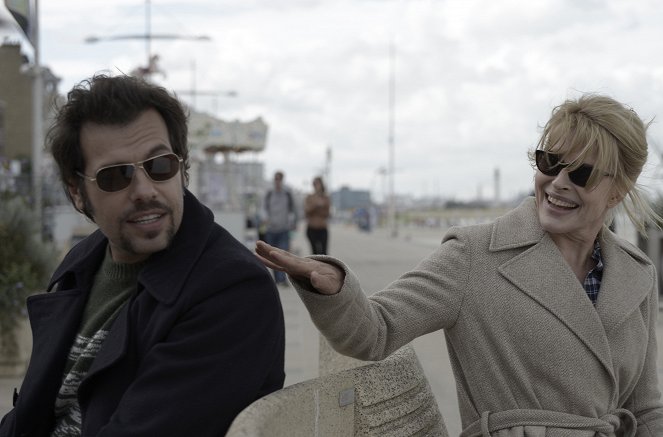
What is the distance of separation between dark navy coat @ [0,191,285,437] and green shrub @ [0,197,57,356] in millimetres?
3860

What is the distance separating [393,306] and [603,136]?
2.42ft

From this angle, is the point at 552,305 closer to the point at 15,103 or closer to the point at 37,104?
the point at 37,104

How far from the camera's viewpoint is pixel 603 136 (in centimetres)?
240

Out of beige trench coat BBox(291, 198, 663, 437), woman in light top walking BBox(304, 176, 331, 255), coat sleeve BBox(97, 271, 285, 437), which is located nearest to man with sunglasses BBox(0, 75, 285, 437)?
coat sleeve BBox(97, 271, 285, 437)

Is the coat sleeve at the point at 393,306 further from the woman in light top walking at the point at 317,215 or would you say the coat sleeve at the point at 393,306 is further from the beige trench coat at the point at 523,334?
the woman in light top walking at the point at 317,215

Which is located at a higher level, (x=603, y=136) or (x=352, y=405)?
(x=603, y=136)

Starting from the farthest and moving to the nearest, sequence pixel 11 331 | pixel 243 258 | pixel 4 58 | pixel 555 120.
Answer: pixel 4 58, pixel 11 331, pixel 555 120, pixel 243 258

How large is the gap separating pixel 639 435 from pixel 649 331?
0.30 metres

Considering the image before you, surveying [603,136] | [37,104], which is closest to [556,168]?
[603,136]

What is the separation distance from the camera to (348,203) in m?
121

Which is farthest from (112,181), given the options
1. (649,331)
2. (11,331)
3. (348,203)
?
(348,203)

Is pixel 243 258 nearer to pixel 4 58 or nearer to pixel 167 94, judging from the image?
pixel 167 94

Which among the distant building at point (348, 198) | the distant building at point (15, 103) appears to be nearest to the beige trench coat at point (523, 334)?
the distant building at point (15, 103)

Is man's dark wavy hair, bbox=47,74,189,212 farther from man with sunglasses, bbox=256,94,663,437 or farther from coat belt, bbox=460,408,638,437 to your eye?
coat belt, bbox=460,408,638,437
